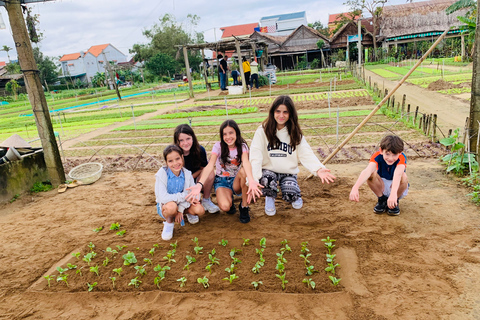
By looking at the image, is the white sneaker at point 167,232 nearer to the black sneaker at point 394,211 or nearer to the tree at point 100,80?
the black sneaker at point 394,211

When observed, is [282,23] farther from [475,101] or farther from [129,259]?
[129,259]

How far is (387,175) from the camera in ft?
12.2

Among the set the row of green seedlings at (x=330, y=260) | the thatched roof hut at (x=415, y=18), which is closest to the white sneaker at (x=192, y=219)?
the row of green seedlings at (x=330, y=260)

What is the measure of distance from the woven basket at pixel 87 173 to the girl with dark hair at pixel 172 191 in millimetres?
2823

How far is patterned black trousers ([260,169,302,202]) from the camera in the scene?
384 centimetres

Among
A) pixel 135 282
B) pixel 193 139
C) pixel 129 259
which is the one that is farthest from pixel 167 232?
pixel 193 139

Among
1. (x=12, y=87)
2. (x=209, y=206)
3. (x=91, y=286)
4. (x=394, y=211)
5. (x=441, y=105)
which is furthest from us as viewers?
(x=12, y=87)

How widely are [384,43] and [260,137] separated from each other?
34849 mm

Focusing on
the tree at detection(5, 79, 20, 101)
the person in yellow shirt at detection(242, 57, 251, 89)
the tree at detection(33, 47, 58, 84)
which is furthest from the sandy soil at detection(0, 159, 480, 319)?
the tree at detection(33, 47, 58, 84)

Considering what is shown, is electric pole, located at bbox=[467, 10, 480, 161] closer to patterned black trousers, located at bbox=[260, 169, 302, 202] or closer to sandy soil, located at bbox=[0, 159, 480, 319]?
sandy soil, located at bbox=[0, 159, 480, 319]

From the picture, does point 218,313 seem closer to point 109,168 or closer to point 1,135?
point 109,168

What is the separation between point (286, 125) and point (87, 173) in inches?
176

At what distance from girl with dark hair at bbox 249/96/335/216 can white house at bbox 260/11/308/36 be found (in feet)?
193

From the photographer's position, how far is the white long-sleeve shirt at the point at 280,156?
375 cm
